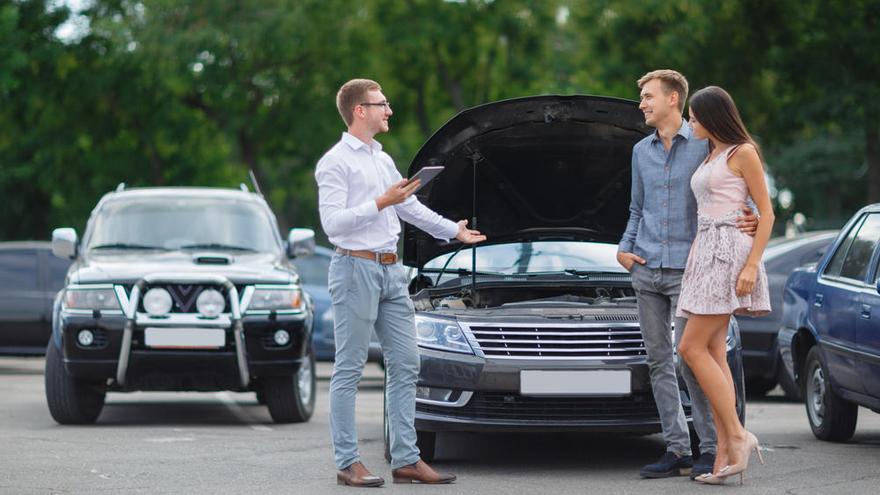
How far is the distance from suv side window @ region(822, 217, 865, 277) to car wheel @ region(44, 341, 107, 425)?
504 centimetres

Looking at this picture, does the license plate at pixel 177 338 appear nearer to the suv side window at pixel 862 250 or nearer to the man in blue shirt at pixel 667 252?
the man in blue shirt at pixel 667 252

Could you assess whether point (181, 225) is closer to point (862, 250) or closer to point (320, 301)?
point (862, 250)

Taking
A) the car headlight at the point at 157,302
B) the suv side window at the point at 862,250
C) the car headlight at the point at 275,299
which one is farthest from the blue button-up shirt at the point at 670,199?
the car headlight at the point at 157,302

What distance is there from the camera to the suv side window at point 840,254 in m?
9.55

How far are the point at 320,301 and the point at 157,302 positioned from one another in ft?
23.3

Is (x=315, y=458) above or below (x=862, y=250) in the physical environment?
below

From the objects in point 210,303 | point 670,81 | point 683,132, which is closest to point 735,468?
point 683,132

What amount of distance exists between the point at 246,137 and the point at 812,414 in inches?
1124

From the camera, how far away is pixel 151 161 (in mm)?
36781

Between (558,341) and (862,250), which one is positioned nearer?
(558,341)

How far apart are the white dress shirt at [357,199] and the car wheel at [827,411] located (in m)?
3.15

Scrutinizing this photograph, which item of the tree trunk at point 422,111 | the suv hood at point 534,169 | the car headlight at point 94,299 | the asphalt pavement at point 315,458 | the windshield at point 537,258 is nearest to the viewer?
the asphalt pavement at point 315,458

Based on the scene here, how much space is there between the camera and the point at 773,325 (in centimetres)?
1280

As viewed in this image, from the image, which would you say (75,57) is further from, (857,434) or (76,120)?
(857,434)
